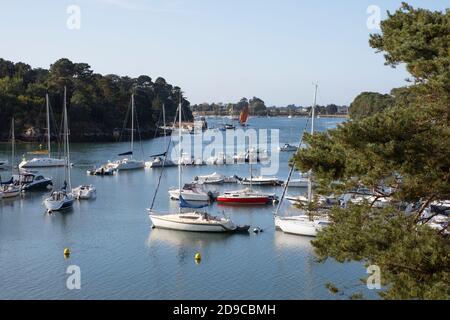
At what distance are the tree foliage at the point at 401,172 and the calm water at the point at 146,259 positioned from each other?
797cm

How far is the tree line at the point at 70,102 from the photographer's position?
267 feet

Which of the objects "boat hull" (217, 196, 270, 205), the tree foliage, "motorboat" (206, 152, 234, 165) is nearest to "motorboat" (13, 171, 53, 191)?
"boat hull" (217, 196, 270, 205)

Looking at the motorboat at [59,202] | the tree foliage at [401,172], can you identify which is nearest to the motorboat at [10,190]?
the motorboat at [59,202]

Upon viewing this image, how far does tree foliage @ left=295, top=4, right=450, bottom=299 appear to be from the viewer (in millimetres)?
8977

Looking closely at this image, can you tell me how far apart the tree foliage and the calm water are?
797 cm

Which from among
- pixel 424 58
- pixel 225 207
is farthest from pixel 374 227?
pixel 225 207

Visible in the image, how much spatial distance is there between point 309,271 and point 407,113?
11.9 meters

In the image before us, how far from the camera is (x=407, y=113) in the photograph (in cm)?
951

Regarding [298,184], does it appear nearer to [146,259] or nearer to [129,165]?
[129,165]

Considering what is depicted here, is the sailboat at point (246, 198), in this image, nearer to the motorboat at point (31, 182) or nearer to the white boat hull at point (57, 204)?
the white boat hull at point (57, 204)

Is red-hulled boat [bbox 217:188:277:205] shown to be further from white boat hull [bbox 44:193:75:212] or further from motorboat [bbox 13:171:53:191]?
motorboat [bbox 13:171:53:191]
